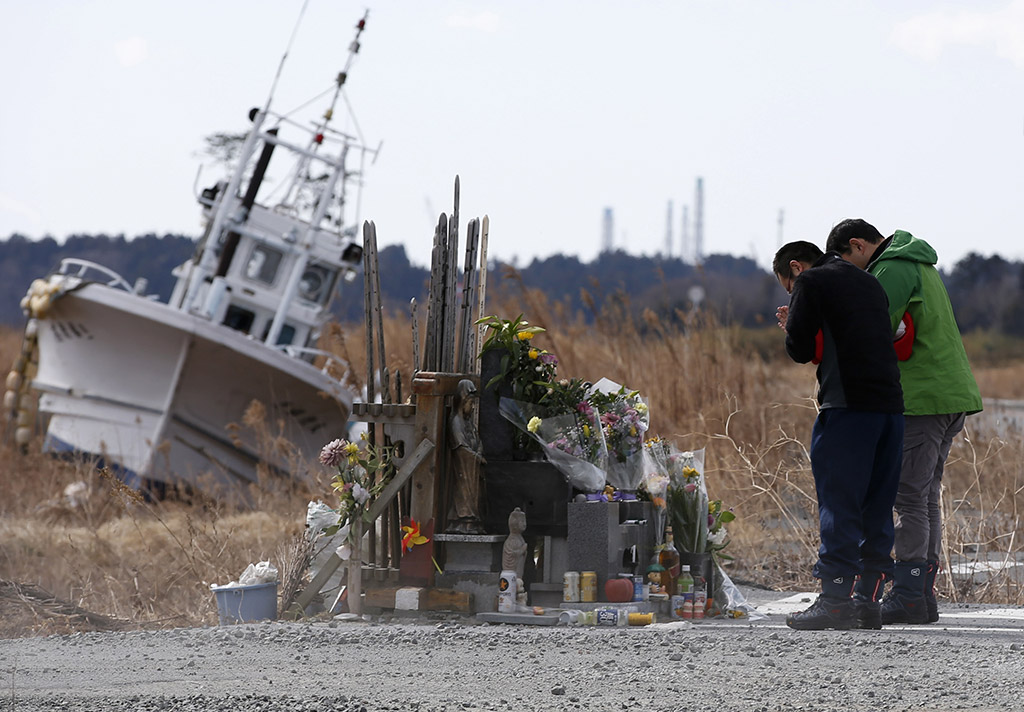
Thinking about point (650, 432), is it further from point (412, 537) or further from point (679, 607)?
point (412, 537)

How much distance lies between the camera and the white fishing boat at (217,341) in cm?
1562

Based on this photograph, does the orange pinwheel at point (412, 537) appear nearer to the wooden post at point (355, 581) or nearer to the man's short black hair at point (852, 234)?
the wooden post at point (355, 581)

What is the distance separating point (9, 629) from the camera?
7781mm

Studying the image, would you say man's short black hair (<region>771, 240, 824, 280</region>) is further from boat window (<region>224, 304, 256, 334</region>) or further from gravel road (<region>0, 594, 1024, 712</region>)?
boat window (<region>224, 304, 256, 334</region>)

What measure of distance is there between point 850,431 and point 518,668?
6.45ft

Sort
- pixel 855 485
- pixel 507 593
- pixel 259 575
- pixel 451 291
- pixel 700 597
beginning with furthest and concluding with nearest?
pixel 451 291
pixel 259 575
pixel 700 597
pixel 507 593
pixel 855 485

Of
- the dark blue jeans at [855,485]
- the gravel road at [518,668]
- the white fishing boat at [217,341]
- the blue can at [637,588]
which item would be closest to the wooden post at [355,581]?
the gravel road at [518,668]

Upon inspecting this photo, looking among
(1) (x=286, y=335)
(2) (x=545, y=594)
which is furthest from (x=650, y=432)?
(1) (x=286, y=335)

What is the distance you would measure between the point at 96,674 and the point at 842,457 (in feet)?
10.8

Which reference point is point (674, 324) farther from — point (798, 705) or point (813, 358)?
point (798, 705)

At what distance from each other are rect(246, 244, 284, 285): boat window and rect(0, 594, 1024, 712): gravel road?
10.4 meters

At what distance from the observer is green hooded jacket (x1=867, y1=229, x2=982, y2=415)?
20.6ft

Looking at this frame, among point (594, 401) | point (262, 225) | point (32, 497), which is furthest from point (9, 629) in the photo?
point (262, 225)

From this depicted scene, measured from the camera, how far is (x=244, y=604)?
702cm
